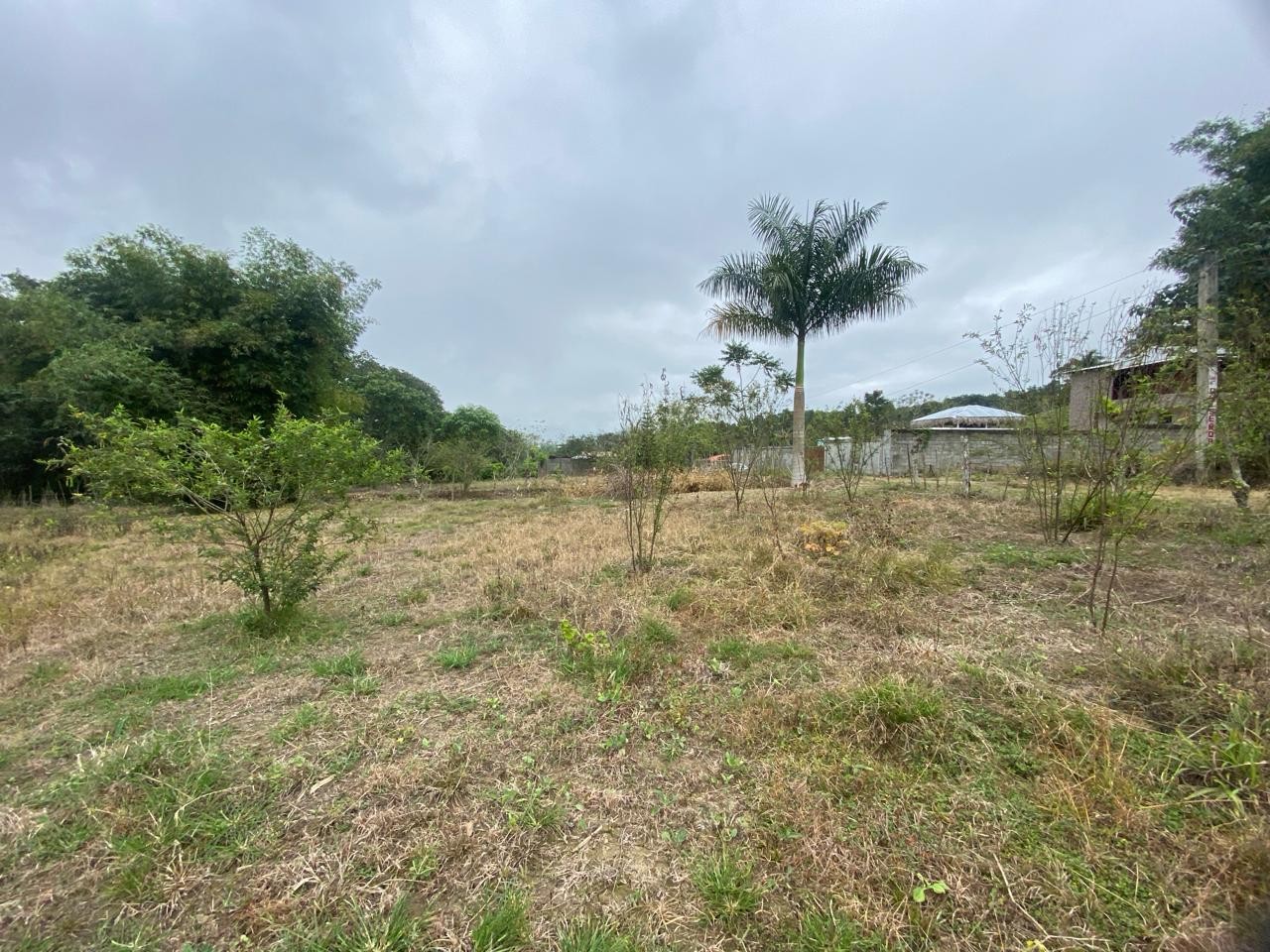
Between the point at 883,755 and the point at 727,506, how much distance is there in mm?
7524

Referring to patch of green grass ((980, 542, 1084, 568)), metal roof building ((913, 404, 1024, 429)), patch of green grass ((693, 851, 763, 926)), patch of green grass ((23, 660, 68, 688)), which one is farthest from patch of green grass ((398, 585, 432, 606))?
metal roof building ((913, 404, 1024, 429))

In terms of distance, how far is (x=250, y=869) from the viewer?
1492 mm

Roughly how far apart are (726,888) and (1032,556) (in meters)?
4.84

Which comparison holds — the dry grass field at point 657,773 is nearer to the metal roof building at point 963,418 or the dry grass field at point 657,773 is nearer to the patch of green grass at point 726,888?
the patch of green grass at point 726,888

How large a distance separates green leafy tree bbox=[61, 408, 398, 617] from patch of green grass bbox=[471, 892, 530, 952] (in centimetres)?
300

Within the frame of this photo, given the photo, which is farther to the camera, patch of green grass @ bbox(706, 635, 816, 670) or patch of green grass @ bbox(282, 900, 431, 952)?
patch of green grass @ bbox(706, 635, 816, 670)

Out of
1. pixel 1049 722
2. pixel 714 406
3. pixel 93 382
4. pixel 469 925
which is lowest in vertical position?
pixel 469 925

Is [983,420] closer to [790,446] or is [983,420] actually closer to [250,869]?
[790,446]

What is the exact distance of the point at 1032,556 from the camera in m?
4.52

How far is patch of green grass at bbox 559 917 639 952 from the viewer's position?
1255mm

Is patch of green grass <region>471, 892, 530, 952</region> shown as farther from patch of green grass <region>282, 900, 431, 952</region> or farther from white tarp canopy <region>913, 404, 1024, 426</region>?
white tarp canopy <region>913, 404, 1024, 426</region>

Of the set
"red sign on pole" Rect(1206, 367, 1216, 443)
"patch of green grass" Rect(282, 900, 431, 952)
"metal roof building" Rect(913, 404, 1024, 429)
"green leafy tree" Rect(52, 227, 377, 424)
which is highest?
"green leafy tree" Rect(52, 227, 377, 424)

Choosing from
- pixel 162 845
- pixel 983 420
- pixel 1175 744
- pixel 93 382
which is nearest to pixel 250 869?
pixel 162 845

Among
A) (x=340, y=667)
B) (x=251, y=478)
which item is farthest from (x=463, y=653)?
(x=251, y=478)
